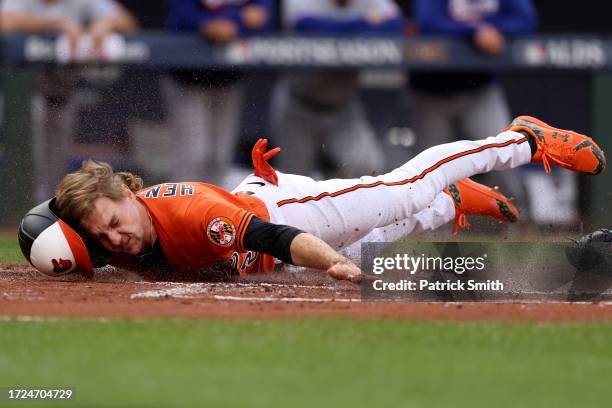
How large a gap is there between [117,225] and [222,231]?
21.9 inches

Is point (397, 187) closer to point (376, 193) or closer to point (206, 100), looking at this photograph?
point (376, 193)

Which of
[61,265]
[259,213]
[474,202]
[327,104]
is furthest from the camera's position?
[327,104]

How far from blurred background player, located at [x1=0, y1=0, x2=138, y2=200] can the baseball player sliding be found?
3.99 meters

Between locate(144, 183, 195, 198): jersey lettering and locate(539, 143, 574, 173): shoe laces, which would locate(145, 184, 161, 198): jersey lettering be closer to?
locate(144, 183, 195, 198): jersey lettering

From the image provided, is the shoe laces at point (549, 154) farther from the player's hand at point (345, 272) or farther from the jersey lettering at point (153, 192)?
the jersey lettering at point (153, 192)

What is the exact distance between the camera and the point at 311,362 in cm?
389

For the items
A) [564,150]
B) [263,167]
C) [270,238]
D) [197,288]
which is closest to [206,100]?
[263,167]

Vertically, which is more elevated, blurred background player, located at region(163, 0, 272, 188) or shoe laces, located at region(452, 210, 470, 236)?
blurred background player, located at region(163, 0, 272, 188)

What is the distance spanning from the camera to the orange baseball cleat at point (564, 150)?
689cm

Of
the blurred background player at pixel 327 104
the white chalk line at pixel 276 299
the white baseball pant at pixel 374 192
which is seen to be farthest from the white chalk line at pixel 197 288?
the blurred background player at pixel 327 104

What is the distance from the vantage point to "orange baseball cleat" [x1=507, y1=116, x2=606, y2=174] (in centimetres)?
689

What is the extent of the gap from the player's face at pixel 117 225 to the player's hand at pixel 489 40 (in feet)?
18.6

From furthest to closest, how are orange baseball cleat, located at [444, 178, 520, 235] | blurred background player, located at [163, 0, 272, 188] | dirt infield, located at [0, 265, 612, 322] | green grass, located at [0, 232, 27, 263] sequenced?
blurred background player, located at [163, 0, 272, 188], green grass, located at [0, 232, 27, 263], orange baseball cleat, located at [444, 178, 520, 235], dirt infield, located at [0, 265, 612, 322]

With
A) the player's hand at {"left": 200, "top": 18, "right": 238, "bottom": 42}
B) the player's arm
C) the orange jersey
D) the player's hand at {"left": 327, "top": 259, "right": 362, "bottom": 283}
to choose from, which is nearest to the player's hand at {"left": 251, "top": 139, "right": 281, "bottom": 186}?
the orange jersey
